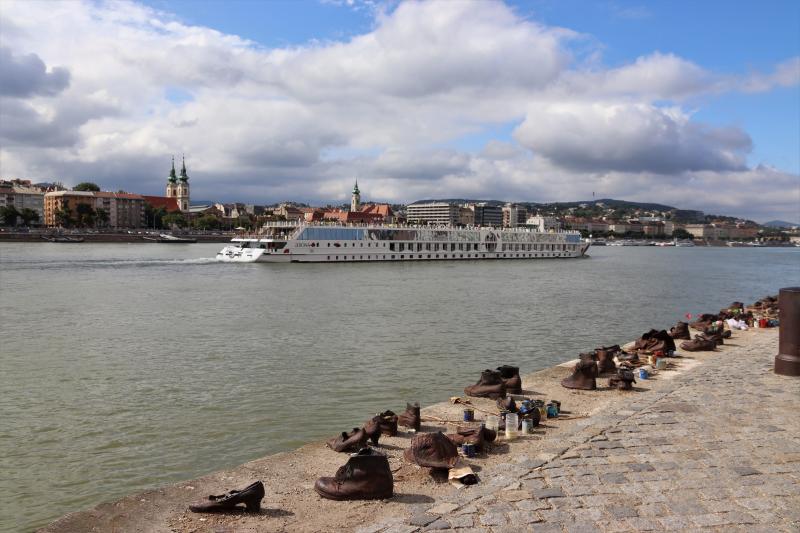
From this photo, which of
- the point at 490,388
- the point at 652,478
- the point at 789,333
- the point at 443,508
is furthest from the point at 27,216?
the point at 652,478

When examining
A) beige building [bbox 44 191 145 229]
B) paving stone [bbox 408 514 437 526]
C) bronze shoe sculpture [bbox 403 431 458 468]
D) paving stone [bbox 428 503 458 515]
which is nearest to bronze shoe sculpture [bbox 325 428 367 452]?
bronze shoe sculpture [bbox 403 431 458 468]

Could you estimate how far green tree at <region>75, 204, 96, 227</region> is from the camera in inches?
5276

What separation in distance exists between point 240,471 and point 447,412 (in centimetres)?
372

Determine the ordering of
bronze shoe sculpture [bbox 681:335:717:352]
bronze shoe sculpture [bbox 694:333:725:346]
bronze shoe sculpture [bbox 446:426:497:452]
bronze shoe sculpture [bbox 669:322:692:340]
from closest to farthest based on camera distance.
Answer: bronze shoe sculpture [bbox 446:426:497:452] < bronze shoe sculpture [bbox 681:335:717:352] < bronze shoe sculpture [bbox 694:333:725:346] < bronze shoe sculpture [bbox 669:322:692:340]

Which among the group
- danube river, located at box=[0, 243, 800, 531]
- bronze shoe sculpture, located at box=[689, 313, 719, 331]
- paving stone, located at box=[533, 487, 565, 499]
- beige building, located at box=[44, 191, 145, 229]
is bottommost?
danube river, located at box=[0, 243, 800, 531]

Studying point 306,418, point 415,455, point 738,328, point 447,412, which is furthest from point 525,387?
point 738,328

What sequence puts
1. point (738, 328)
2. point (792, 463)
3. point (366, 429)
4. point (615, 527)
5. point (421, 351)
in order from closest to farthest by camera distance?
point (615, 527)
point (792, 463)
point (366, 429)
point (421, 351)
point (738, 328)

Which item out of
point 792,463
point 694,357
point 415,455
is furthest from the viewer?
point 694,357

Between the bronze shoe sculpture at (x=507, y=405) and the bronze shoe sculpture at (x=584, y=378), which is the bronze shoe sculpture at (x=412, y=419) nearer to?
the bronze shoe sculpture at (x=507, y=405)

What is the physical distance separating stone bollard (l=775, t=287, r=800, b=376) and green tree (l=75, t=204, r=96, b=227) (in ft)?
471

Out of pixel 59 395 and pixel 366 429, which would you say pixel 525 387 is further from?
pixel 59 395

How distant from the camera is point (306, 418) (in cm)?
1095

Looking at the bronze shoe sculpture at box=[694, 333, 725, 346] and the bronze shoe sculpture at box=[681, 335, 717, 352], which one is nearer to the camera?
the bronze shoe sculpture at box=[681, 335, 717, 352]

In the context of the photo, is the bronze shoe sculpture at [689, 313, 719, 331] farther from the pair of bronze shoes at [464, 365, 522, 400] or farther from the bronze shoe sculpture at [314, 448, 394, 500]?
the bronze shoe sculpture at [314, 448, 394, 500]
